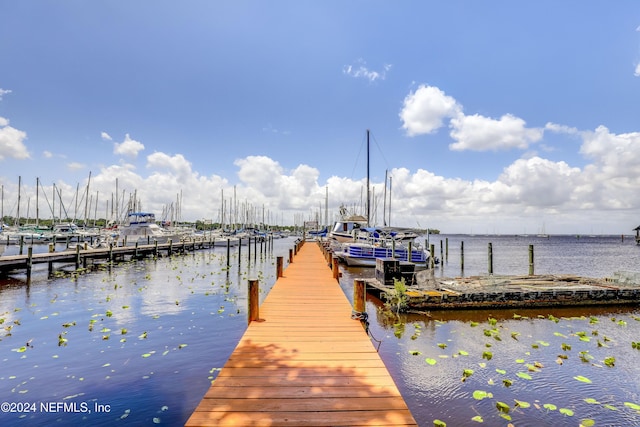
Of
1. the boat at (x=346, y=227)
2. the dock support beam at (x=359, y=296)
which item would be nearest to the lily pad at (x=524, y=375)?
the dock support beam at (x=359, y=296)

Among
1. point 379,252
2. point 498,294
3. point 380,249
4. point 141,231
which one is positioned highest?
point 141,231

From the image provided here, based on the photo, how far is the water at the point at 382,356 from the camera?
5.98m

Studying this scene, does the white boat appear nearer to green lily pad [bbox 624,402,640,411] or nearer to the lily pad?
the lily pad

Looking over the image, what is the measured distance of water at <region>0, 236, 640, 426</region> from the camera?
19.6 feet

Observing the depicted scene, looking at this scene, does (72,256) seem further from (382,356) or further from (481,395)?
(481,395)

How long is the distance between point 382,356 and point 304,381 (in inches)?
171

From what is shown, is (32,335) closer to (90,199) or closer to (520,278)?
(520,278)

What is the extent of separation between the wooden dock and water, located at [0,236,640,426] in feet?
5.07

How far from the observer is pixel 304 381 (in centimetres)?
482

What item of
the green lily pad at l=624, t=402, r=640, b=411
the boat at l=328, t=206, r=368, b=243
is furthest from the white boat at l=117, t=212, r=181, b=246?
the green lily pad at l=624, t=402, r=640, b=411

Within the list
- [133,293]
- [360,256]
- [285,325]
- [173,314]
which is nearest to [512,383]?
[285,325]

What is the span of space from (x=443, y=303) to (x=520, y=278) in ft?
29.3

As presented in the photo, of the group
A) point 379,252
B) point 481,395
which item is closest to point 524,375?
point 481,395

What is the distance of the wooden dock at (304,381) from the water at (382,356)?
60.8 inches
